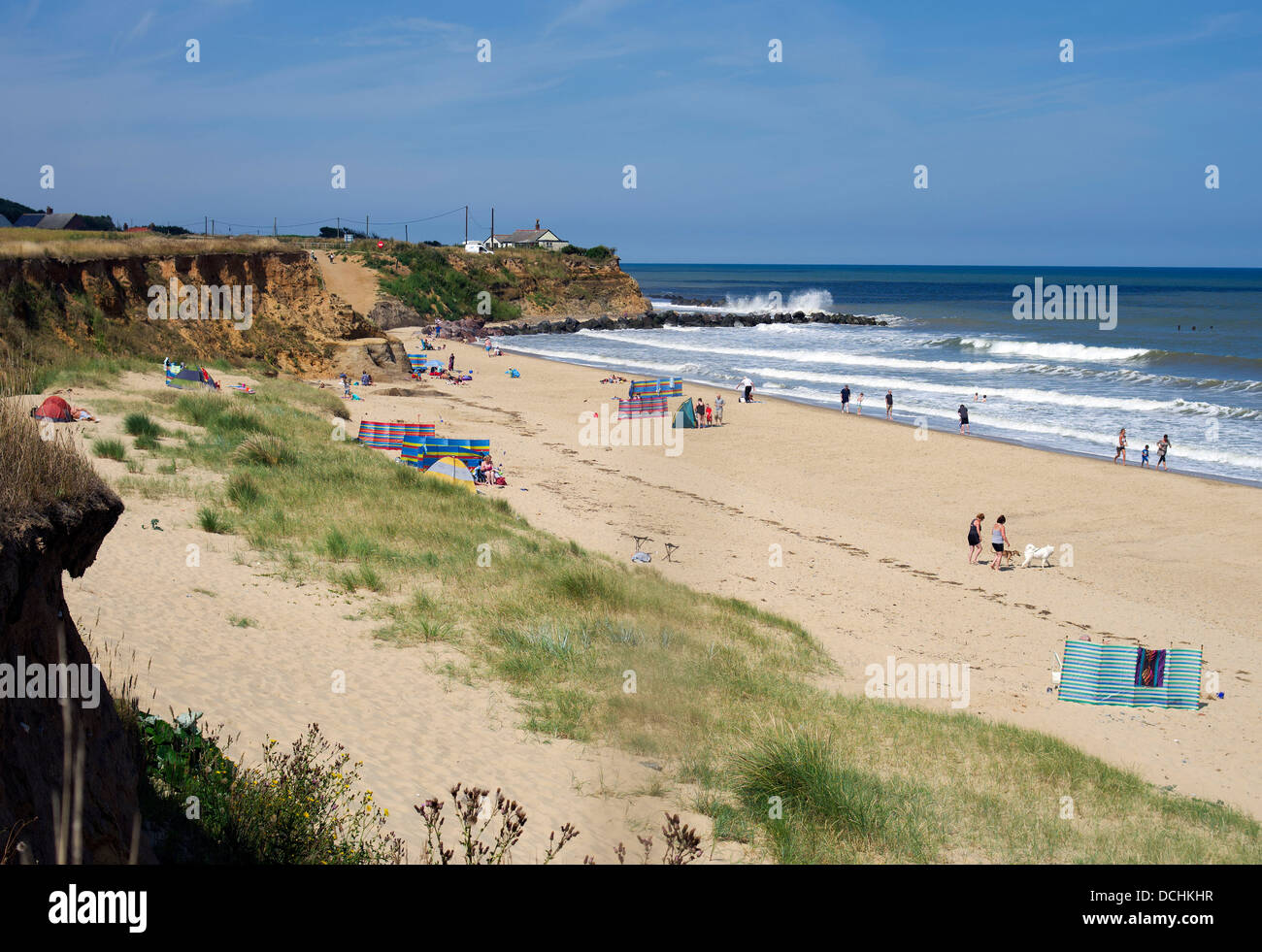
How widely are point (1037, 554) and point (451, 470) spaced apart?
456 inches

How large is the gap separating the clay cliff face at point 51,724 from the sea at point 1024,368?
87.8 feet

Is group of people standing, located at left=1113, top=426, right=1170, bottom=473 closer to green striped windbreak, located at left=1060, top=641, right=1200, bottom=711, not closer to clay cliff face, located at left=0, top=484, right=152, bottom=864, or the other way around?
green striped windbreak, located at left=1060, top=641, right=1200, bottom=711

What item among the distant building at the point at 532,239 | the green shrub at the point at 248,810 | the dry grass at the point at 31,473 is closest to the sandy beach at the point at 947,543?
the green shrub at the point at 248,810

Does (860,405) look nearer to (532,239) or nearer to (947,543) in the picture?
(947,543)

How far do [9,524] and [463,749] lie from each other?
425 cm

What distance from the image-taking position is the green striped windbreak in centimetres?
1109

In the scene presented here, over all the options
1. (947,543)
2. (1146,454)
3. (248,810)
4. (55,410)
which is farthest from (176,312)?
(1146,454)

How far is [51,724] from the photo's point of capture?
144 inches

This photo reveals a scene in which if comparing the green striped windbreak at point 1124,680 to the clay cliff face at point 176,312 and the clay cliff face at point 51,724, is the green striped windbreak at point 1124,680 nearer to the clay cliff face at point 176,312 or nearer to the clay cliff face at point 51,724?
the clay cliff face at point 51,724

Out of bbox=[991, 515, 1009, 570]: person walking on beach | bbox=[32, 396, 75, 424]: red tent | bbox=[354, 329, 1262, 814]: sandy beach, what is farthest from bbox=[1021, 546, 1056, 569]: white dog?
bbox=[32, 396, 75, 424]: red tent

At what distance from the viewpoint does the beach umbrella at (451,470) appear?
18861 mm

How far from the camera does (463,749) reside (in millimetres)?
7090
